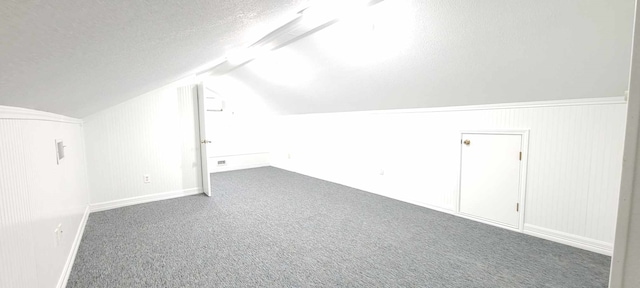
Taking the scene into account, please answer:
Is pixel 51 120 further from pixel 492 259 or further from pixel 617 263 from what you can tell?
pixel 492 259

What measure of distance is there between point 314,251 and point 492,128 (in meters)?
2.37

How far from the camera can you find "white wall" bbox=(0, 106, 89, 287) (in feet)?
3.87

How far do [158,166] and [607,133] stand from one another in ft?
17.7

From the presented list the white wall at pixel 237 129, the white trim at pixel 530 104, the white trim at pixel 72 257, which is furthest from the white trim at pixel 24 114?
the white wall at pixel 237 129

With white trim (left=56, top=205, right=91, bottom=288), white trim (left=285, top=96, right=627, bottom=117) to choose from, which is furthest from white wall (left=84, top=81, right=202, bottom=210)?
white trim (left=285, top=96, right=627, bottom=117)

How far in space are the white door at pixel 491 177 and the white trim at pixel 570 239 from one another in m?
0.15

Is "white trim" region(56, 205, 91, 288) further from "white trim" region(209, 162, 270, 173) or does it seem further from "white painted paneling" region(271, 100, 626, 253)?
"white painted paneling" region(271, 100, 626, 253)

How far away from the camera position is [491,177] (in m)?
3.08

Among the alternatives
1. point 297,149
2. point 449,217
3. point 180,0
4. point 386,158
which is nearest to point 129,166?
point 297,149

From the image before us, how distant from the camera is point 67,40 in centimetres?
66

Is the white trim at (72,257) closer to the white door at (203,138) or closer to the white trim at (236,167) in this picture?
the white door at (203,138)

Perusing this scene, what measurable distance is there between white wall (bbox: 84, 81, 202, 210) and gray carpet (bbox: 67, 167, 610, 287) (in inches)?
16.1

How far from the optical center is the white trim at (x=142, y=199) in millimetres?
3762

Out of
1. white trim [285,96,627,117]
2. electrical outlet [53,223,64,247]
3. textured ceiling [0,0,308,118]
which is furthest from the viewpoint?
white trim [285,96,627,117]
